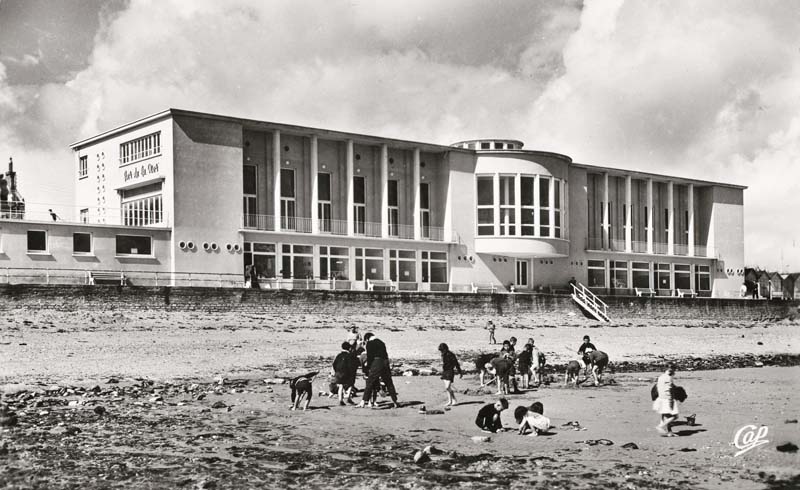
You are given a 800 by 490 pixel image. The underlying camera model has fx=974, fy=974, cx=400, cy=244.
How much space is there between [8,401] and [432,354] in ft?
53.9

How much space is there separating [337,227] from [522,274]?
40.3 ft

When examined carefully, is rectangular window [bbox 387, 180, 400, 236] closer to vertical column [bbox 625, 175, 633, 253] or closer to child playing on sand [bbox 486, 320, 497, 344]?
child playing on sand [bbox 486, 320, 497, 344]

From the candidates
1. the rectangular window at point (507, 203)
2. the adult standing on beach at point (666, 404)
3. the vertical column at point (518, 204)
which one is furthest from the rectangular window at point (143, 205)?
the adult standing on beach at point (666, 404)

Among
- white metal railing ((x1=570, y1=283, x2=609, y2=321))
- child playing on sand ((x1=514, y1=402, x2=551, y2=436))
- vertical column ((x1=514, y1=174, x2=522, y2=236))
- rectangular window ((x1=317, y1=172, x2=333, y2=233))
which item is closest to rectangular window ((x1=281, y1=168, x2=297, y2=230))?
rectangular window ((x1=317, y1=172, x2=333, y2=233))

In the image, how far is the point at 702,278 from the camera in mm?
68875

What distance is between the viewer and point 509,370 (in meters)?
23.5

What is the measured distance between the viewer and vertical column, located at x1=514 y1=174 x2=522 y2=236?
5500 cm

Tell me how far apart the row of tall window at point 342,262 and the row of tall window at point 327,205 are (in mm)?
1258

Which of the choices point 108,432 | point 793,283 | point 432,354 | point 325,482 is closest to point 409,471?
point 325,482

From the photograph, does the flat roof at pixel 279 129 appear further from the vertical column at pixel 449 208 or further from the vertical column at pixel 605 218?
the vertical column at pixel 605 218

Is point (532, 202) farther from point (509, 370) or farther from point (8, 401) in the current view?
point (8, 401)

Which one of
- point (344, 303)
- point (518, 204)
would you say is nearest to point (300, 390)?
point (344, 303)

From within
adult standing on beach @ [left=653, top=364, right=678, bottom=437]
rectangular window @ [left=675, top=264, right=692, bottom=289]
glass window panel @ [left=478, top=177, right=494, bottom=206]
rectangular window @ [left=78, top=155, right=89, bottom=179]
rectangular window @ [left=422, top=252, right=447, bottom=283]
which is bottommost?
adult standing on beach @ [left=653, top=364, right=678, bottom=437]

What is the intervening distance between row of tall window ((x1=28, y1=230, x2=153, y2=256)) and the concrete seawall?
557cm
